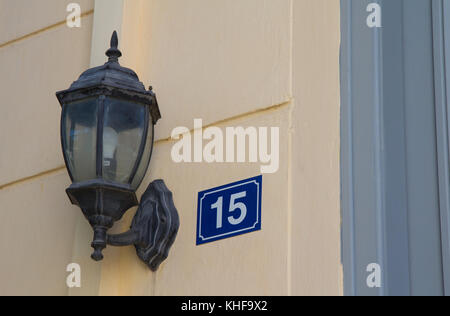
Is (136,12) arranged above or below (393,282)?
above

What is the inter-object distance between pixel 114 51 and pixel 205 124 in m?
0.43

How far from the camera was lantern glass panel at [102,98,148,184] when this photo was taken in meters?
3.29

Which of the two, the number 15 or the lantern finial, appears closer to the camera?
the number 15

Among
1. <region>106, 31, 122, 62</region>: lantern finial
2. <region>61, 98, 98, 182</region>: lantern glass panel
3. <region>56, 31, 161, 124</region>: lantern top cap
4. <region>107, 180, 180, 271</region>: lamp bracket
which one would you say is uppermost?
<region>106, 31, 122, 62</region>: lantern finial

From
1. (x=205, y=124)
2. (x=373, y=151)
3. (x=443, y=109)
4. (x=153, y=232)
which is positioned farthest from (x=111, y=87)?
(x=443, y=109)

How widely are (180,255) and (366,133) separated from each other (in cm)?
77

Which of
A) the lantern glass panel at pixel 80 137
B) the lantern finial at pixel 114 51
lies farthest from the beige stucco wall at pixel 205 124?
the lantern glass panel at pixel 80 137

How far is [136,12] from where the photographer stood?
155 inches

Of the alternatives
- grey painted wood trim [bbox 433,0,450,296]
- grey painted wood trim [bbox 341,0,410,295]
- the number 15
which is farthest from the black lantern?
grey painted wood trim [bbox 433,0,450,296]

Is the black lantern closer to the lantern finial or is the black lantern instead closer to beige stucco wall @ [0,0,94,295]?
the lantern finial

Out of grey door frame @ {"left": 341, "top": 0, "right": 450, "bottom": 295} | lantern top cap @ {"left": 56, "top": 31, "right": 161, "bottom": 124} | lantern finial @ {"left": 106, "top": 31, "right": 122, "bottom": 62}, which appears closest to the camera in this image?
grey door frame @ {"left": 341, "top": 0, "right": 450, "bottom": 295}

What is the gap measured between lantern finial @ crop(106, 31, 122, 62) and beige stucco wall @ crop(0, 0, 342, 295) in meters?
0.20

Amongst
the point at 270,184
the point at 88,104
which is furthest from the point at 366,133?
the point at 88,104
